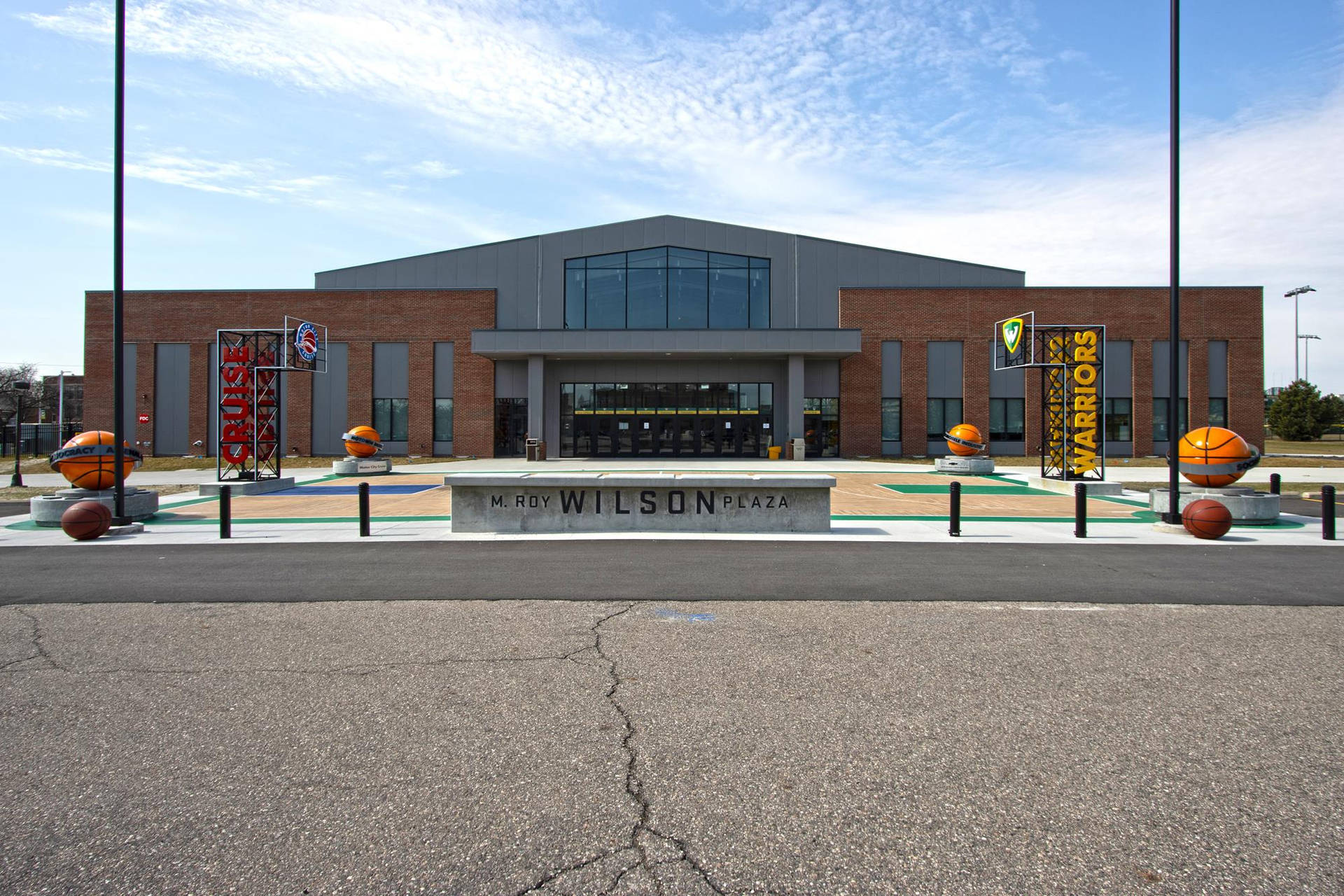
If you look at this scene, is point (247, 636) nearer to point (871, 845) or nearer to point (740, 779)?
point (740, 779)

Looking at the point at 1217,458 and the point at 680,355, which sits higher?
the point at 680,355

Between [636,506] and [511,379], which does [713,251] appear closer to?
[511,379]

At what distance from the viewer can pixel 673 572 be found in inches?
384

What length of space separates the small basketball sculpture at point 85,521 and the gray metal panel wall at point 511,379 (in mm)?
28446

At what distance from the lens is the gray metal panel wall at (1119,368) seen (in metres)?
40.5

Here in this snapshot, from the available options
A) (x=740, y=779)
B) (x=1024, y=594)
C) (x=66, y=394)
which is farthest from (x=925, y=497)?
(x=66, y=394)

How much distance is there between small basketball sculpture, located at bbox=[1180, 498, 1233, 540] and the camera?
12.7m

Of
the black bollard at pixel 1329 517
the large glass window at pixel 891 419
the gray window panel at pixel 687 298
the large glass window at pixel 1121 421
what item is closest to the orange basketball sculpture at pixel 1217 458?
the black bollard at pixel 1329 517

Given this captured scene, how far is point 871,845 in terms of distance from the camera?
128 inches

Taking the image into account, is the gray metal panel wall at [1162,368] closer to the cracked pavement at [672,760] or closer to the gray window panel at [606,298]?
the gray window panel at [606,298]

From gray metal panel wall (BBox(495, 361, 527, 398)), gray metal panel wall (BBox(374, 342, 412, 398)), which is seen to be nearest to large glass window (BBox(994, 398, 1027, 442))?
gray metal panel wall (BBox(495, 361, 527, 398))

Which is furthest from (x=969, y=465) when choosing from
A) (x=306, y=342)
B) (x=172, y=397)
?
(x=172, y=397)

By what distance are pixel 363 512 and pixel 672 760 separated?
10.5 meters

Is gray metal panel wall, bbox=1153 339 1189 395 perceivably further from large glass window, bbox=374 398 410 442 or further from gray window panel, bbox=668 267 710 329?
large glass window, bbox=374 398 410 442
